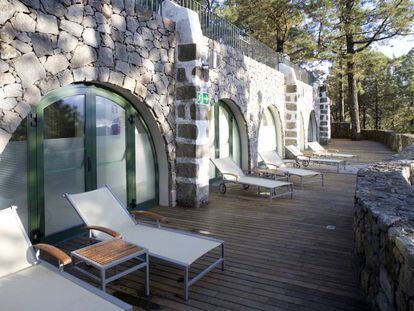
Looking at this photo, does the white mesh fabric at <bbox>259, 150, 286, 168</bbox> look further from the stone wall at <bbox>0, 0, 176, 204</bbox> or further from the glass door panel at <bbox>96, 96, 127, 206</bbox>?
the glass door panel at <bbox>96, 96, 127, 206</bbox>

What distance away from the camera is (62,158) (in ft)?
14.8

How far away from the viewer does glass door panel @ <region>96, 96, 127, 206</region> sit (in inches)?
201

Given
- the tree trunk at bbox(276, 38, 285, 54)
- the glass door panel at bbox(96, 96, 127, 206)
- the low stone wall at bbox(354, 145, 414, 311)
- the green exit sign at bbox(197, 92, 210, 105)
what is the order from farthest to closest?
the tree trunk at bbox(276, 38, 285, 54)
the green exit sign at bbox(197, 92, 210, 105)
the glass door panel at bbox(96, 96, 127, 206)
the low stone wall at bbox(354, 145, 414, 311)

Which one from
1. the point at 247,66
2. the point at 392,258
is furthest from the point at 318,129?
the point at 392,258

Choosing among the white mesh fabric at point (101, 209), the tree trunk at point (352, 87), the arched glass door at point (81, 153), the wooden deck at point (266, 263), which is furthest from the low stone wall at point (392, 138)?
the white mesh fabric at point (101, 209)

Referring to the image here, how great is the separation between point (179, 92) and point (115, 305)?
438 centimetres

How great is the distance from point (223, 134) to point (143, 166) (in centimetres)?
337

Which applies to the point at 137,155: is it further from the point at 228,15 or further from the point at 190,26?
the point at 228,15

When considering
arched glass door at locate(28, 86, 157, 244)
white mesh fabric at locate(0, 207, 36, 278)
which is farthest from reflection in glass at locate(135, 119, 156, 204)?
white mesh fabric at locate(0, 207, 36, 278)

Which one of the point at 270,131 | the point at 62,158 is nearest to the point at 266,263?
the point at 62,158

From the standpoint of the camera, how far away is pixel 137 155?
19.4 ft

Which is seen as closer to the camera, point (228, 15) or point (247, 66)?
point (247, 66)

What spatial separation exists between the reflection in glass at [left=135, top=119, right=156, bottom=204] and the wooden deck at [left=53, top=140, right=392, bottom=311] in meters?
0.40

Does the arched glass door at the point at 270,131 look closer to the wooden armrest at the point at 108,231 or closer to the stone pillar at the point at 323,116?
the wooden armrest at the point at 108,231
